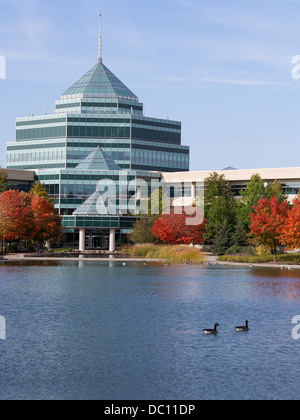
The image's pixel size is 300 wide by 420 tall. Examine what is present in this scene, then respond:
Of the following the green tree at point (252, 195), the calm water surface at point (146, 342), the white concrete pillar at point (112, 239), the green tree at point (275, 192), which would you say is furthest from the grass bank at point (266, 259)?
the white concrete pillar at point (112, 239)

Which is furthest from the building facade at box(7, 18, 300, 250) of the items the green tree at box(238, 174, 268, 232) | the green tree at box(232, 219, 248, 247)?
the green tree at box(232, 219, 248, 247)

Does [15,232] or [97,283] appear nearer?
[97,283]

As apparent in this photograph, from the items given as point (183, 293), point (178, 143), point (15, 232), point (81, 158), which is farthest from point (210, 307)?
point (178, 143)

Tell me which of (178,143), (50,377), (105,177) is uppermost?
(178,143)

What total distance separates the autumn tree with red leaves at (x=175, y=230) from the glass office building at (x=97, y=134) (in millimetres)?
51314

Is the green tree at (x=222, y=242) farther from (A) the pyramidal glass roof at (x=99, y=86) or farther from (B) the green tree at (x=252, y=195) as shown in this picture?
(A) the pyramidal glass roof at (x=99, y=86)

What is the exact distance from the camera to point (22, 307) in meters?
35.1

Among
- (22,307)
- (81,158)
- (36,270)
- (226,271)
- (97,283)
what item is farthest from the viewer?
(81,158)

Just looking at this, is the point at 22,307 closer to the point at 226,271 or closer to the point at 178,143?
the point at 226,271

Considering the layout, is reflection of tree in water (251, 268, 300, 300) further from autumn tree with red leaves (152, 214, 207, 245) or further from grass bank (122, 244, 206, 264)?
autumn tree with red leaves (152, 214, 207, 245)

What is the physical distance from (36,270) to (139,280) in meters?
12.8

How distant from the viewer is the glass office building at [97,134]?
144250 mm

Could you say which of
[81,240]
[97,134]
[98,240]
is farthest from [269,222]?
[97,134]

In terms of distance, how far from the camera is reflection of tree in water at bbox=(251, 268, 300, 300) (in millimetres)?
43094
